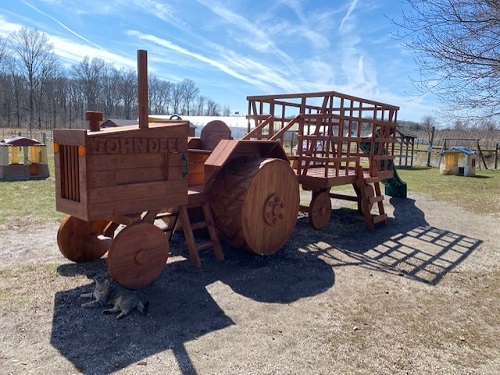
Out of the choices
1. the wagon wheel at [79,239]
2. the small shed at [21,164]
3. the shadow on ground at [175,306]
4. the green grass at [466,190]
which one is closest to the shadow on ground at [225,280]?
the shadow on ground at [175,306]

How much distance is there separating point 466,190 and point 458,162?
600cm

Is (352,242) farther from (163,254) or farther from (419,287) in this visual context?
(163,254)

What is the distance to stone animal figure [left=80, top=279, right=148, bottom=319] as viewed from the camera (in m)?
3.58

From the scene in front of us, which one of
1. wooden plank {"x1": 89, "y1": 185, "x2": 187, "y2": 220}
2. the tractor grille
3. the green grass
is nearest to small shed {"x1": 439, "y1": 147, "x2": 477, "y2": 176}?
the green grass

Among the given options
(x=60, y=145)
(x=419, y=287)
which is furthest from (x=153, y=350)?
(x=419, y=287)

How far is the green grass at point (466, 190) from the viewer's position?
10.6m

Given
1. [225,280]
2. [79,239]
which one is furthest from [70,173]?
[225,280]

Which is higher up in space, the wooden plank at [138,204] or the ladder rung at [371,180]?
the wooden plank at [138,204]

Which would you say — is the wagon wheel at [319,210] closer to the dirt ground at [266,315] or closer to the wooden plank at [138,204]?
the dirt ground at [266,315]

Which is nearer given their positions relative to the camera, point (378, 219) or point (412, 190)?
point (378, 219)

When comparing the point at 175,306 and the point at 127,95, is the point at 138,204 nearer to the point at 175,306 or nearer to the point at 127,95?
the point at 175,306

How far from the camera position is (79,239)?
4.72 m

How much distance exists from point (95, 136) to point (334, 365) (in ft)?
8.98

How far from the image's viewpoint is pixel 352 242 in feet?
21.6
